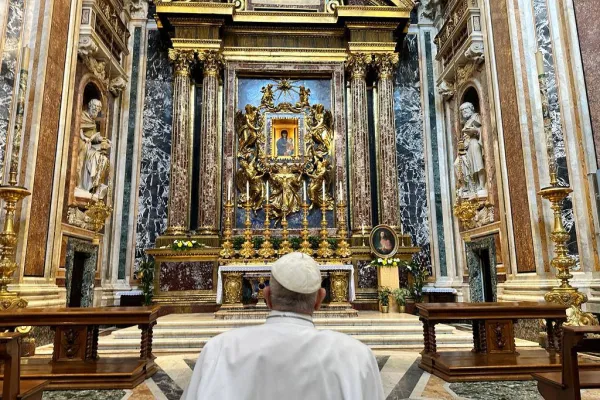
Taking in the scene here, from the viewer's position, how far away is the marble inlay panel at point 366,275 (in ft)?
33.3

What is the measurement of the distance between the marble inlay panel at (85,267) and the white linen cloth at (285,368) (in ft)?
26.5

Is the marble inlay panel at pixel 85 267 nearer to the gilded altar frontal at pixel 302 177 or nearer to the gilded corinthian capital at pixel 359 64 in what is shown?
the gilded altar frontal at pixel 302 177

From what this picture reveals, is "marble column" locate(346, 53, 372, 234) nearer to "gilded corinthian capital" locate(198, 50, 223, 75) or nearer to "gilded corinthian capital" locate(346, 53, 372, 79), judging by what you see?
"gilded corinthian capital" locate(346, 53, 372, 79)

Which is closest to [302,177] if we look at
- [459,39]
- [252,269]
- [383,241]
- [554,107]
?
[383,241]

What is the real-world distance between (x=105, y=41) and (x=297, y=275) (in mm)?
10203

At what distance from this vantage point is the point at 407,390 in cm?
432

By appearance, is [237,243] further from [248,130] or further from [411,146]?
[411,146]

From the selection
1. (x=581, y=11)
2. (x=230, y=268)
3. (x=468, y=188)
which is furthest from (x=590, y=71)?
(x=230, y=268)

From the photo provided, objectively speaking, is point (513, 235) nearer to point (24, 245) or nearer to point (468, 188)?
point (468, 188)

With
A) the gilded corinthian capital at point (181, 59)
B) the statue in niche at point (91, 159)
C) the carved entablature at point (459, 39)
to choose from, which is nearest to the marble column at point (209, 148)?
the gilded corinthian capital at point (181, 59)

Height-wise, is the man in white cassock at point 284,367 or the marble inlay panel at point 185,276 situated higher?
the marble inlay panel at point 185,276

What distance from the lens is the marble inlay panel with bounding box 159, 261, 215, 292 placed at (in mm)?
9773

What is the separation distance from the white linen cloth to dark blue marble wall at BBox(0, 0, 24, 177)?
659 centimetres

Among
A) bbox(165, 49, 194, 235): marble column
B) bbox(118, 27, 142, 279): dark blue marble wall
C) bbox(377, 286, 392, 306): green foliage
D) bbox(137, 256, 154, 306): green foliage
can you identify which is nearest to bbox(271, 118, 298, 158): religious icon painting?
bbox(165, 49, 194, 235): marble column
